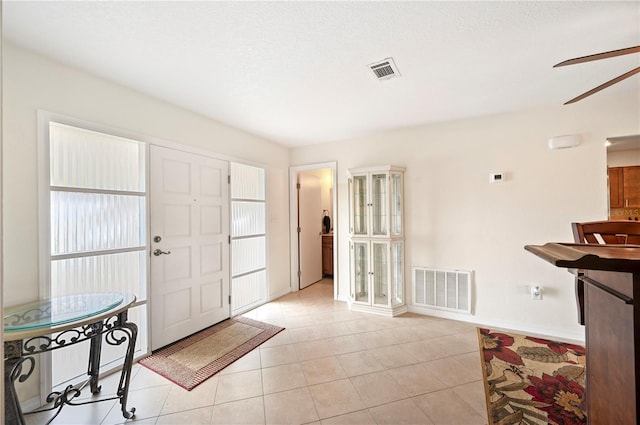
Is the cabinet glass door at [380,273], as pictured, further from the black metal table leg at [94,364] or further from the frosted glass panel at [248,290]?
the black metal table leg at [94,364]

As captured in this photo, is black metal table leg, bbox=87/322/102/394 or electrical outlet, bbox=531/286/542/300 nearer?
black metal table leg, bbox=87/322/102/394

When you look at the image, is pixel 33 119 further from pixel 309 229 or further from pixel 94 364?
pixel 309 229

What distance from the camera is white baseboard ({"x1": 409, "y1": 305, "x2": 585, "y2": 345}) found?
273cm

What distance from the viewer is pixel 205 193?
307 centimetres

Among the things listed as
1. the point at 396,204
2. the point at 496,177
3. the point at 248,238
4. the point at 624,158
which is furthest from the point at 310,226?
the point at 624,158

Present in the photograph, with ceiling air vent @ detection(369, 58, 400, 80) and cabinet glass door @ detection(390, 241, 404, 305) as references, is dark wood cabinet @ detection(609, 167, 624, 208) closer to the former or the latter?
cabinet glass door @ detection(390, 241, 404, 305)

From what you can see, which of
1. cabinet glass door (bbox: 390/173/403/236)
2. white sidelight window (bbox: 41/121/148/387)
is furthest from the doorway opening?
white sidelight window (bbox: 41/121/148/387)

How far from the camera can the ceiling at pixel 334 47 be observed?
157cm

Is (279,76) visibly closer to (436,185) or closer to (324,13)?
(324,13)

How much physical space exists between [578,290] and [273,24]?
2.72 metres

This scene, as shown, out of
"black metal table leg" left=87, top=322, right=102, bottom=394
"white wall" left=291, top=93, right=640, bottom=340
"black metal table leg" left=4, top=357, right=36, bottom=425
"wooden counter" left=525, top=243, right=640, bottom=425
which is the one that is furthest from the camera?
"white wall" left=291, top=93, right=640, bottom=340

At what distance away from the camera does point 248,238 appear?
12.1 ft

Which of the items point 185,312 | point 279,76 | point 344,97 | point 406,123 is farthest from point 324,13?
point 185,312

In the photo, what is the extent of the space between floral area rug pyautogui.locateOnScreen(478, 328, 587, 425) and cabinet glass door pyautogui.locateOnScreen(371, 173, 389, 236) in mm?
1581
